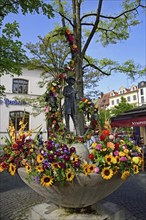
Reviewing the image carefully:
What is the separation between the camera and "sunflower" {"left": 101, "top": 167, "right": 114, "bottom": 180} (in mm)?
2041

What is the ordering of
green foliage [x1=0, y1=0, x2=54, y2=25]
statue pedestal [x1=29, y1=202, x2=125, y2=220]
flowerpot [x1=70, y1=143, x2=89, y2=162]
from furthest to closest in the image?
green foliage [x1=0, y1=0, x2=54, y2=25] < flowerpot [x1=70, y1=143, x2=89, y2=162] < statue pedestal [x1=29, y1=202, x2=125, y2=220]

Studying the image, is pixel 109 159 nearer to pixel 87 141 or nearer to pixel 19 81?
pixel 87 141

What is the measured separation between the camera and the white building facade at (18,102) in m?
18.9

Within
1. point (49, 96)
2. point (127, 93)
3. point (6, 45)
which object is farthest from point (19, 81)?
point (127, 93)

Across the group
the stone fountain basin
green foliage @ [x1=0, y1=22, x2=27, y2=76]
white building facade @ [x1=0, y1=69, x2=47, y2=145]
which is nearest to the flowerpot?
the stone fountain basin

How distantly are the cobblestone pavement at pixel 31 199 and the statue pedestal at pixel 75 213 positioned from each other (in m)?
0.73

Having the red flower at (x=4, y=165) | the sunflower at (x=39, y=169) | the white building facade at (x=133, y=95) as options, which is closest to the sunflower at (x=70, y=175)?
the sunflower at (x=39, y=169)

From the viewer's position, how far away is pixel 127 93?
60000mm

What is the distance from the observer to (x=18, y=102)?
64.9 ft

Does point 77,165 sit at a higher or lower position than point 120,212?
higher

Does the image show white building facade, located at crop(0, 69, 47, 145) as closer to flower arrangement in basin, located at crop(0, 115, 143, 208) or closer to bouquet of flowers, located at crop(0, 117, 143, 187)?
bouquet of flowers, located at crop(0, 117, 143, 187)

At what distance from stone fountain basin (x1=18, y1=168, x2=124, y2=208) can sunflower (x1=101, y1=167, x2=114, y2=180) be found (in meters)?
0.06

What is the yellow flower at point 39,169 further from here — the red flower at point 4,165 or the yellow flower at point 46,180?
the red flower at point 4,165

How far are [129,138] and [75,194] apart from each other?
1.23 meters
